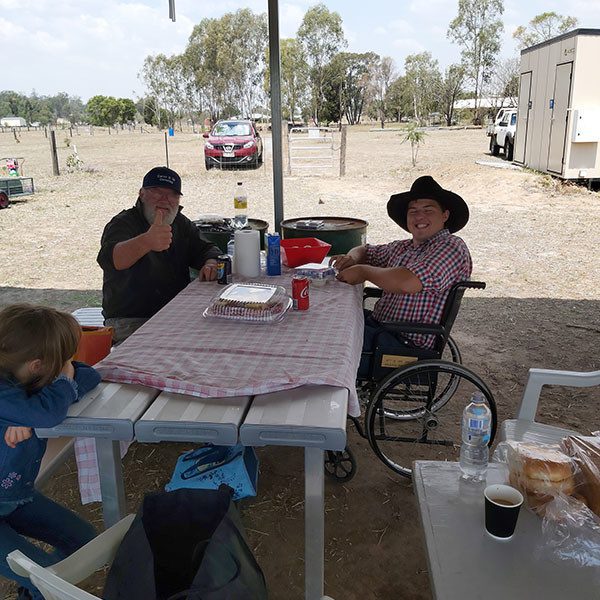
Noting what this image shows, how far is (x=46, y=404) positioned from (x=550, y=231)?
806cm

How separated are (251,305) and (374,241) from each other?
5.42 meters

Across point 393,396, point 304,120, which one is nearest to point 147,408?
point 393,396

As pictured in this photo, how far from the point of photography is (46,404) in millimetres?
1495

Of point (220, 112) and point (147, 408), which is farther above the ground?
point (220, 112)

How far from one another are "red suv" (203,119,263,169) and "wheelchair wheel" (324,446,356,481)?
511 inches

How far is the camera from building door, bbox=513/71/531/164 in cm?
1299

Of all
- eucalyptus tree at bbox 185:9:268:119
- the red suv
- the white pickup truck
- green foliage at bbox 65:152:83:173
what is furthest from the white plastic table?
eucalyptus tree at bbox 185:9:268:119

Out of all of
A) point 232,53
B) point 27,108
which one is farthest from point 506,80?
point 27,108

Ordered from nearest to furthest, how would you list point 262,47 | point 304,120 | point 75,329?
point 75,329
point 262,47
point 304,120

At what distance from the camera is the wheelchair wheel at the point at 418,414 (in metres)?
2.37

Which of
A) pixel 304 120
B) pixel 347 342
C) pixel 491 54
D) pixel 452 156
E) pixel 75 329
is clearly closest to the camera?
pixel 75 329

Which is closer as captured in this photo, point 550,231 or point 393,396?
point 393,396

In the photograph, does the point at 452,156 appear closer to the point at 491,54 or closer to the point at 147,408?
the point at 147,408

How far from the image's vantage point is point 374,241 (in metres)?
7.43
